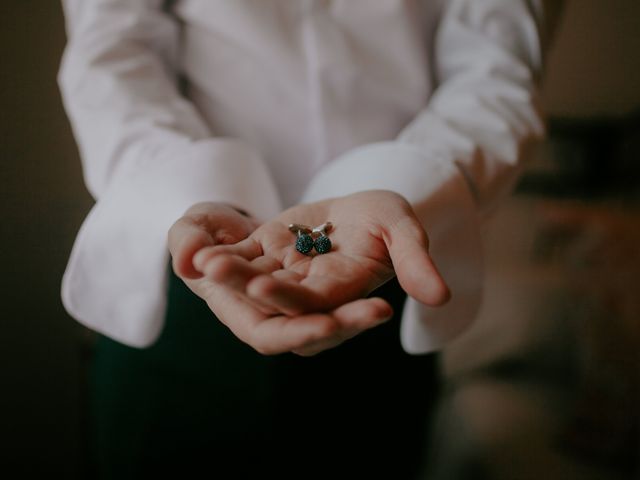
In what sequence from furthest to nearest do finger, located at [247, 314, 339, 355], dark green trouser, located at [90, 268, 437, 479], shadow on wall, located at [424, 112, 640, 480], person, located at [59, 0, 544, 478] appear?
shadow on wall, located at [424, 112, 640, 480] < dark green trouser, located at [90, 268, 437, 479] < person, located at [59, 0, 544, 478] < finger, located at [247, 314, 339, 355]

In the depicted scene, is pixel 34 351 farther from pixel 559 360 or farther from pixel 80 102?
pixel 559 360

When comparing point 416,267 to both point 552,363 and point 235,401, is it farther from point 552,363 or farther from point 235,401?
point 552,363

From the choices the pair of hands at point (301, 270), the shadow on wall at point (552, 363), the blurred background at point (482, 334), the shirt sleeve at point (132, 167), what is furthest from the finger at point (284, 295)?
the shadow on wall at point (552, 363)

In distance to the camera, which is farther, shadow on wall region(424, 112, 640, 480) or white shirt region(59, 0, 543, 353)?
shadow on wall region(424, 112, 640, 480)

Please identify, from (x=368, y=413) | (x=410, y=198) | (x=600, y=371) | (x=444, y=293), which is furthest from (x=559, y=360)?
(x=444, y=293)

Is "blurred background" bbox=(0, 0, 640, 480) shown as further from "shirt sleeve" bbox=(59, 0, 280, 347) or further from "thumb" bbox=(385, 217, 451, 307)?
"thumb" bbox=(385, 217, 451, 307)

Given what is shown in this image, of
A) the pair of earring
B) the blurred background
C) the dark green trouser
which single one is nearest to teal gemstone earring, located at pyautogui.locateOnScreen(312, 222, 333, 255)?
the pair of earring

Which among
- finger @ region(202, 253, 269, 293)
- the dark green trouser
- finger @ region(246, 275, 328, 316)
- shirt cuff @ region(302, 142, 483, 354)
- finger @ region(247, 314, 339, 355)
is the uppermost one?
finger @ region(202, 253, 269, 293)
